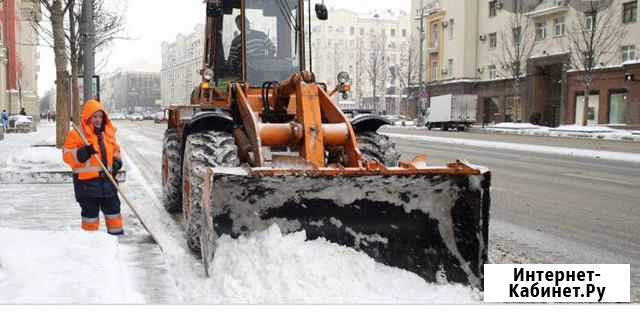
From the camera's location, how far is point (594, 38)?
4053cm

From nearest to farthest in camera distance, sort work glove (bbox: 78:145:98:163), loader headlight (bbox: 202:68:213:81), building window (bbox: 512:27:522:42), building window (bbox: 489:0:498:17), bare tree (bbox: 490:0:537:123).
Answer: work glove (bbox: 78:145:98:163) < loader headlight (bbox: 202:68:213:81) < bare tree (bbox: 490:0:537:123) < building window (bbox: 512:27:522:42) < building window (bbox: 489:0:498:17)

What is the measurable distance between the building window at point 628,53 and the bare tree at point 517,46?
787 cm

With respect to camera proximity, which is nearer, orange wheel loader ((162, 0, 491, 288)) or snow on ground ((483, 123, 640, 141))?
orange wheel loader ((162, 0, 491, 288))

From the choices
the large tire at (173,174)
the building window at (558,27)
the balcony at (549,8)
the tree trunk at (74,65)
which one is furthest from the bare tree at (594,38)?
the large tire at (173,174)

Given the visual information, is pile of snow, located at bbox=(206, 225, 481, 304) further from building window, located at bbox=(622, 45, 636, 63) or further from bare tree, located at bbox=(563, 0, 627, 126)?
building window, located at bbox=(622, 45, 636, 63)

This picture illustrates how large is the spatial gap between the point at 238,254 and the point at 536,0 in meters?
48.9

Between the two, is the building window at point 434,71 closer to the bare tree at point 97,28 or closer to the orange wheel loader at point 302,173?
the bare tree at point 97,28

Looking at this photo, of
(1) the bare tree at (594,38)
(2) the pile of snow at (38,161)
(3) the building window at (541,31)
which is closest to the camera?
(2) the pile of snow at (38,161)

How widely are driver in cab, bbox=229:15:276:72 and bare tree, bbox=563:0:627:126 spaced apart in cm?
3447

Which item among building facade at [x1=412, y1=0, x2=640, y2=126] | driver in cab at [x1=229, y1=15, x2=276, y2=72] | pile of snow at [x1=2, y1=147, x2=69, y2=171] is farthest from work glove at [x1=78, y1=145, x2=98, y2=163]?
building facade at [x1=412, y1=0, x2=640, y2=126]

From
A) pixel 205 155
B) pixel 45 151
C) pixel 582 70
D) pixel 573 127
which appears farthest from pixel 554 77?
pixel 205 155

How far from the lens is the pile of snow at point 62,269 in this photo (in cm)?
432

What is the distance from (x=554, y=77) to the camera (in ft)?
152

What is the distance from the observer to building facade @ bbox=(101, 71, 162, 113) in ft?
393
